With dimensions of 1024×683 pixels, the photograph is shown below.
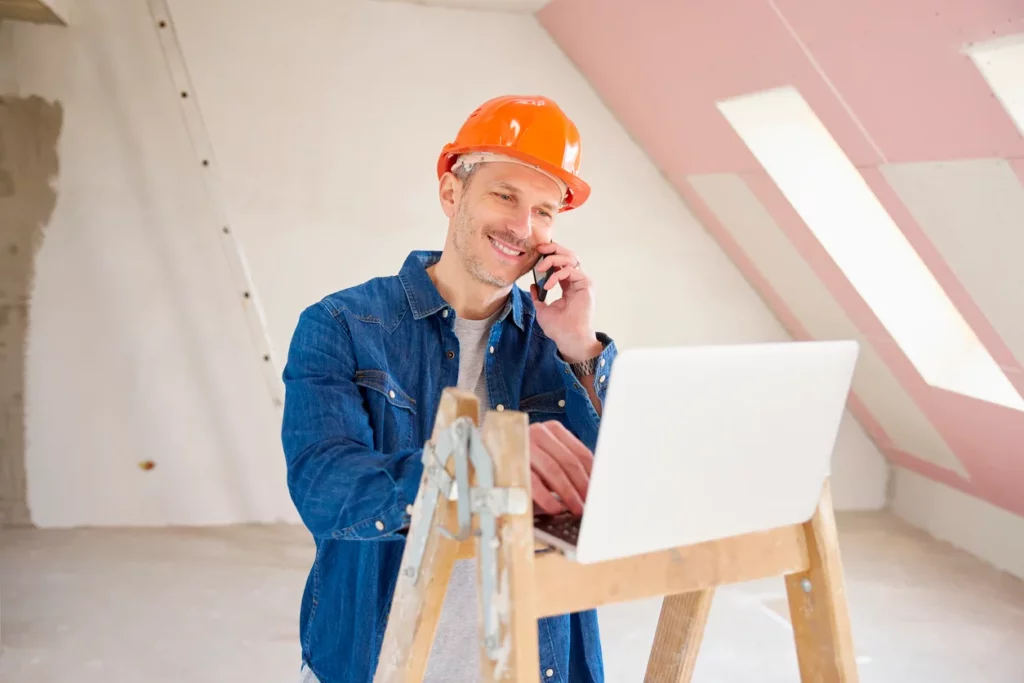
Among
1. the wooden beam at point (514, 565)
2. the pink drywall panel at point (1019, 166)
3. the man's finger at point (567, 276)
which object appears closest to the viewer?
the wooden beam at point (514, 565)

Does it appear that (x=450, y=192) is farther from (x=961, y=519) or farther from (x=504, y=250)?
(x=961, y=519)

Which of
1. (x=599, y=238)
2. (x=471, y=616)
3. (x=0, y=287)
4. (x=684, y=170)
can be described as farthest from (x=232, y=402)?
(x=471, y=616)

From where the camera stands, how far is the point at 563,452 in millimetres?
1077

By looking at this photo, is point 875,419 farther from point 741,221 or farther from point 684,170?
point 684,170

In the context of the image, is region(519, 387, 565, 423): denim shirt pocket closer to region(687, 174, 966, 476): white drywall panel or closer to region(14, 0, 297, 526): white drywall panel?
region(687, 174, 966, 476): white drywall panel

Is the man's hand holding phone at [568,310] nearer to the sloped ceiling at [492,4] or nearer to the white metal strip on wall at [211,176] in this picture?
the white metal strip on wall at [211,176]

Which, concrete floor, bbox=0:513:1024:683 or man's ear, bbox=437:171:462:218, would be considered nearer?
man's ear, bbox=437:171:462:218

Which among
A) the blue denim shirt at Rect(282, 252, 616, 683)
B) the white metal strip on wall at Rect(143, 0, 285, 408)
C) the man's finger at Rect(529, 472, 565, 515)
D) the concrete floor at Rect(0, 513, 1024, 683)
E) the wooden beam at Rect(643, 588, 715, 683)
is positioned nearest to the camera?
the man's finger at Rect(529, 472, 565, 515)

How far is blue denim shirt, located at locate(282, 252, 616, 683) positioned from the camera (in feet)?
3.88

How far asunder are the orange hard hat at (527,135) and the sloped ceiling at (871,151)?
0.90 metres

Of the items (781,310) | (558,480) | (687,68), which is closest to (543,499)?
(558,480)

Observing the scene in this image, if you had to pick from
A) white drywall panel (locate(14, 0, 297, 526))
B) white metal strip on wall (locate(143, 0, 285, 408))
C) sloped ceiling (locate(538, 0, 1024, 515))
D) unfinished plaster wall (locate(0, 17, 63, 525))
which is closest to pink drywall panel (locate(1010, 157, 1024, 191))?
sloped ceiling (locate(538, 0, 1024, 515))

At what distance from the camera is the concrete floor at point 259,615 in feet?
8.66

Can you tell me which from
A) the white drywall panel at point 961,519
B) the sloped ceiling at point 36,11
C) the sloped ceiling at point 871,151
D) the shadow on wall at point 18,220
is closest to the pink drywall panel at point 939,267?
the sloped ceiling at point 871,151
